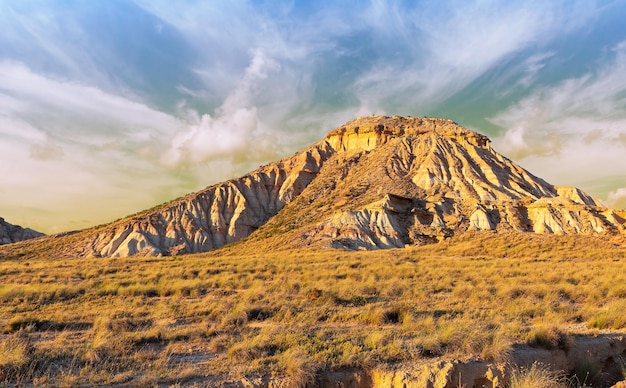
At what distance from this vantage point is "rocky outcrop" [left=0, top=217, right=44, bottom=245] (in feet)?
273

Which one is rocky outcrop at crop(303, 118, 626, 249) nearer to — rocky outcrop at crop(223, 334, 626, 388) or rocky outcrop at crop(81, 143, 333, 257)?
rocky outcrop at crop(81, 143, 333, 257)

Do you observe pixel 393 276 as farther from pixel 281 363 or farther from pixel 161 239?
pixel 161 239

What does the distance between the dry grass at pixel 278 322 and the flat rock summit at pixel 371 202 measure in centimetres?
2564

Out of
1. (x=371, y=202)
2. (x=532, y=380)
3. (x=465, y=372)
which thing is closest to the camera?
(x=532, y=380)

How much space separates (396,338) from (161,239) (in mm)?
50942

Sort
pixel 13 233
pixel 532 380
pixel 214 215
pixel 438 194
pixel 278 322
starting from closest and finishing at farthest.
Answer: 1. pixel 532 380
2. pixel 278 322
3. pixel 438 194
4. pixel 214 215
5. pixel 13 233

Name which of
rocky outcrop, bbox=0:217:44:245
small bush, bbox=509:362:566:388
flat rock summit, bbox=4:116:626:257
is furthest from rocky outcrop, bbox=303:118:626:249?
rocky outcrop, bbox=0:217:44:245

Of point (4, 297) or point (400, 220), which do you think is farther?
point (400, 220)

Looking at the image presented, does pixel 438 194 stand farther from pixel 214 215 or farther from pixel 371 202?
pixel 214 215

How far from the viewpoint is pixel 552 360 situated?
8.19 m

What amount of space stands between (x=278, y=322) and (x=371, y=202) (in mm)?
43509

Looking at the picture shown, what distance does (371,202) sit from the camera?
53125mm

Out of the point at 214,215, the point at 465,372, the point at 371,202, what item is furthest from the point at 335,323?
the point at 214,215

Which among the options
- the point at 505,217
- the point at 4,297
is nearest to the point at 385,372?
the point at 4,297
